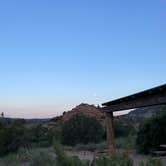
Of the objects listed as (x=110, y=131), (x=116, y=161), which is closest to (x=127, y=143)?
(x=116, y=161)

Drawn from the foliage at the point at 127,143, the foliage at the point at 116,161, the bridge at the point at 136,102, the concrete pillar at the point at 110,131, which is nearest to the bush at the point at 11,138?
the foliage at the point at 127,143

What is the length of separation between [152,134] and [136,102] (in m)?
8.52

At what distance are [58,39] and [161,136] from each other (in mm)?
7491

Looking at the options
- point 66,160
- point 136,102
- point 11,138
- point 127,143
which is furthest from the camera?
point 11,138

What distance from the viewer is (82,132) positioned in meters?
29.3

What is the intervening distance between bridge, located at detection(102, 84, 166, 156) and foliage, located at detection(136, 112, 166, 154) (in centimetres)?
498

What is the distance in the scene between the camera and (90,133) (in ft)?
95.6

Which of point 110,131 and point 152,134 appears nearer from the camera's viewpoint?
point 110,131

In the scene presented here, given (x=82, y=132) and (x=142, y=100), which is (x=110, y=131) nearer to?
(x=142, y=100)

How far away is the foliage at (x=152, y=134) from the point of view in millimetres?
20234

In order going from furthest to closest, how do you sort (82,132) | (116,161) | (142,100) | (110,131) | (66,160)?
(82,132) → (110,131) → (142,100) → (66,160) → (116,161)

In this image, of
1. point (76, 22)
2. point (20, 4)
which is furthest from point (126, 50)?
point (20, 4)

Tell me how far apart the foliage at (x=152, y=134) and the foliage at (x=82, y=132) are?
27.0 feet

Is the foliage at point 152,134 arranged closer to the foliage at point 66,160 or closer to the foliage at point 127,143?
the foliage at point 127,143
